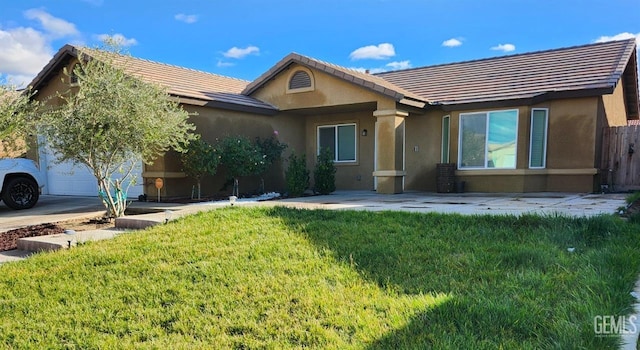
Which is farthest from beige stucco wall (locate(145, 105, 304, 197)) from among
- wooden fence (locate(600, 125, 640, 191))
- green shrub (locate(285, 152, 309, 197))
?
wooden fence (locate(600, 125, 640, 191))

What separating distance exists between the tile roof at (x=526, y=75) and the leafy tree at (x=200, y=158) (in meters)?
6.85

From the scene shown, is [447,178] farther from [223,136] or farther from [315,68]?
[223,136]

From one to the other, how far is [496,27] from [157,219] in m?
15.5

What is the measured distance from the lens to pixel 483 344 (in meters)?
2.38

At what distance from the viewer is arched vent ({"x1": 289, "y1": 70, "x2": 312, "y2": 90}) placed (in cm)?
1225

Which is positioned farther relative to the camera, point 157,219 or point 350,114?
point 350,114

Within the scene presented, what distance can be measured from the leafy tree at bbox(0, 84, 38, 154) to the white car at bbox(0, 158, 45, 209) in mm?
2560

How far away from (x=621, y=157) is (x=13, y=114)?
14.5 metres

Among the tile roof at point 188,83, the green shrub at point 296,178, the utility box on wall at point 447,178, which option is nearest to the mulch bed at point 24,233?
the tile roof at point 188,83

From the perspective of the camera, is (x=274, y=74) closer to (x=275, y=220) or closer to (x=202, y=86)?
(x=202, y=86)

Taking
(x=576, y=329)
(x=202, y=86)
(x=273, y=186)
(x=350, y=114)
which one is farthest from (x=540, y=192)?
(x=202, y=86)

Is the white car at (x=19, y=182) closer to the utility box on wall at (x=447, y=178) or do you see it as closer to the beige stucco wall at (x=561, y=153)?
the utility box on wall at (x=447, y=178)

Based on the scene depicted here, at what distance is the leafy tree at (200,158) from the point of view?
974cm

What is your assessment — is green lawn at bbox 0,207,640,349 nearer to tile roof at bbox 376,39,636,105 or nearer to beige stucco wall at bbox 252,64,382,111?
tile roof at bbox 376,39,636,105
